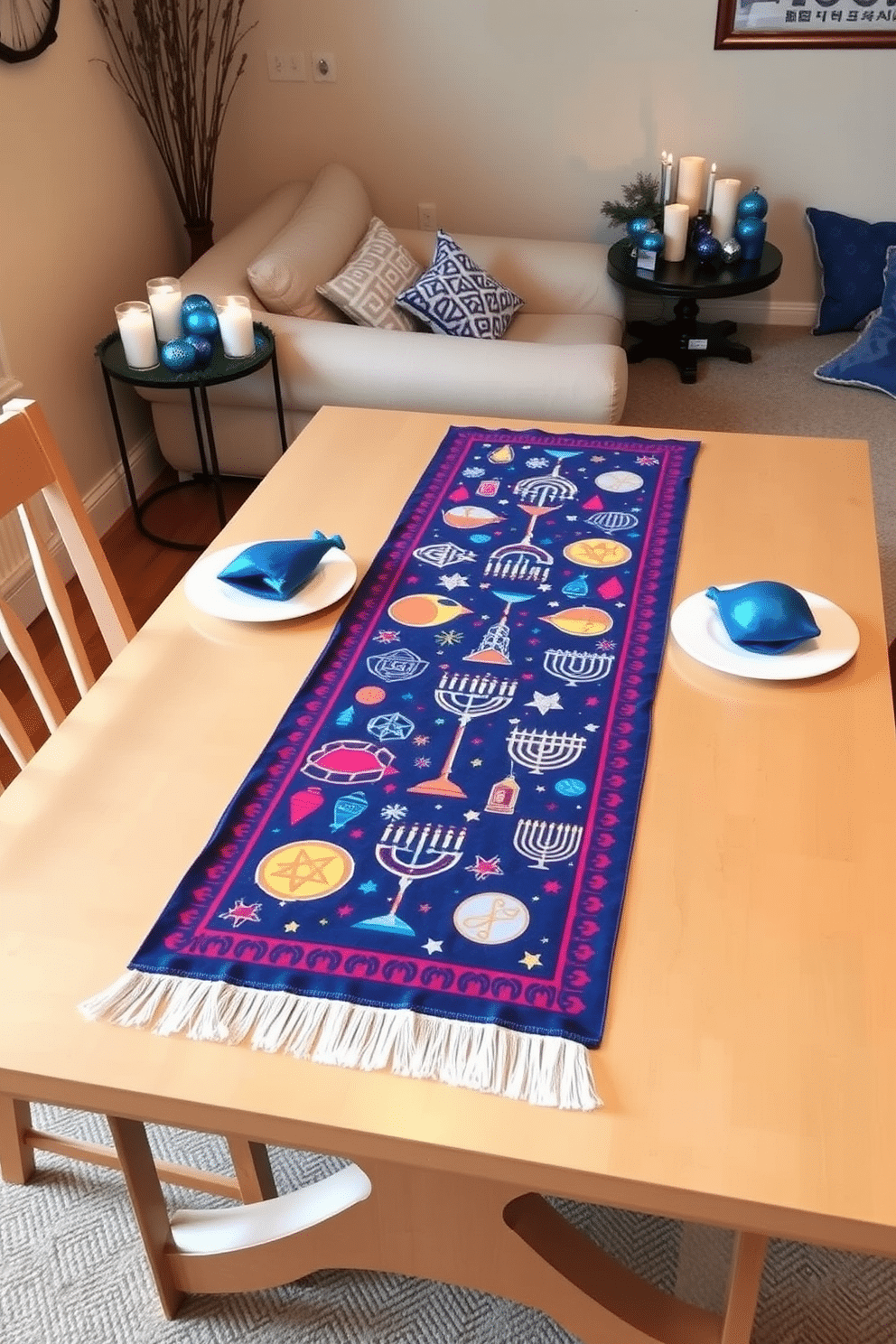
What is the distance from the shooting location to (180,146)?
3.70 m

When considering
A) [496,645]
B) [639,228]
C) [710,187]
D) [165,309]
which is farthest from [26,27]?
[496,645]

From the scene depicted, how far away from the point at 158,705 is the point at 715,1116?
0.81m

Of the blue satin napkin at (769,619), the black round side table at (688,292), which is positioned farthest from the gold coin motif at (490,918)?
the black round side table at (688,292)

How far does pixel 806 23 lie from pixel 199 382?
2.48 m

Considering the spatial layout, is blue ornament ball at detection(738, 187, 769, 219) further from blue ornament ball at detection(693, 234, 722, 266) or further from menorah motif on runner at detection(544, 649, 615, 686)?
menorah motif on runner at detection(544, 649, 615, 686)

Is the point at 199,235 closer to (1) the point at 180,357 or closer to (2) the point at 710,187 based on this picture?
(1) the point at 180,357

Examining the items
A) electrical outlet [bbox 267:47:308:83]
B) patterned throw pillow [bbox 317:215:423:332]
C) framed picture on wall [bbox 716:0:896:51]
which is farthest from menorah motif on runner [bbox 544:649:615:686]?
electrical outlet [bbox 267:47:308:83]

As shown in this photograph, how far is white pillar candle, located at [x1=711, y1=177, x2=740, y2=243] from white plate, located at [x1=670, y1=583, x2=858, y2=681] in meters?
2.70

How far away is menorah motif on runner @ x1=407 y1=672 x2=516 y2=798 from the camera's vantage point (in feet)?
4.46

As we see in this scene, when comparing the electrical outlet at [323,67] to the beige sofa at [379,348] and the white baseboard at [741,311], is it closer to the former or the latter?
the beige sofa at [379,348]

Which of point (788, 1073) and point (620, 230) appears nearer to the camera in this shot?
point (788, 1073)

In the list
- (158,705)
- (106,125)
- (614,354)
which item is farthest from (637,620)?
(106,125)

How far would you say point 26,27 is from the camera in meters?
2.88

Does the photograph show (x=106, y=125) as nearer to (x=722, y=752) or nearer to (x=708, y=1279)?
(x=722, y=752)
